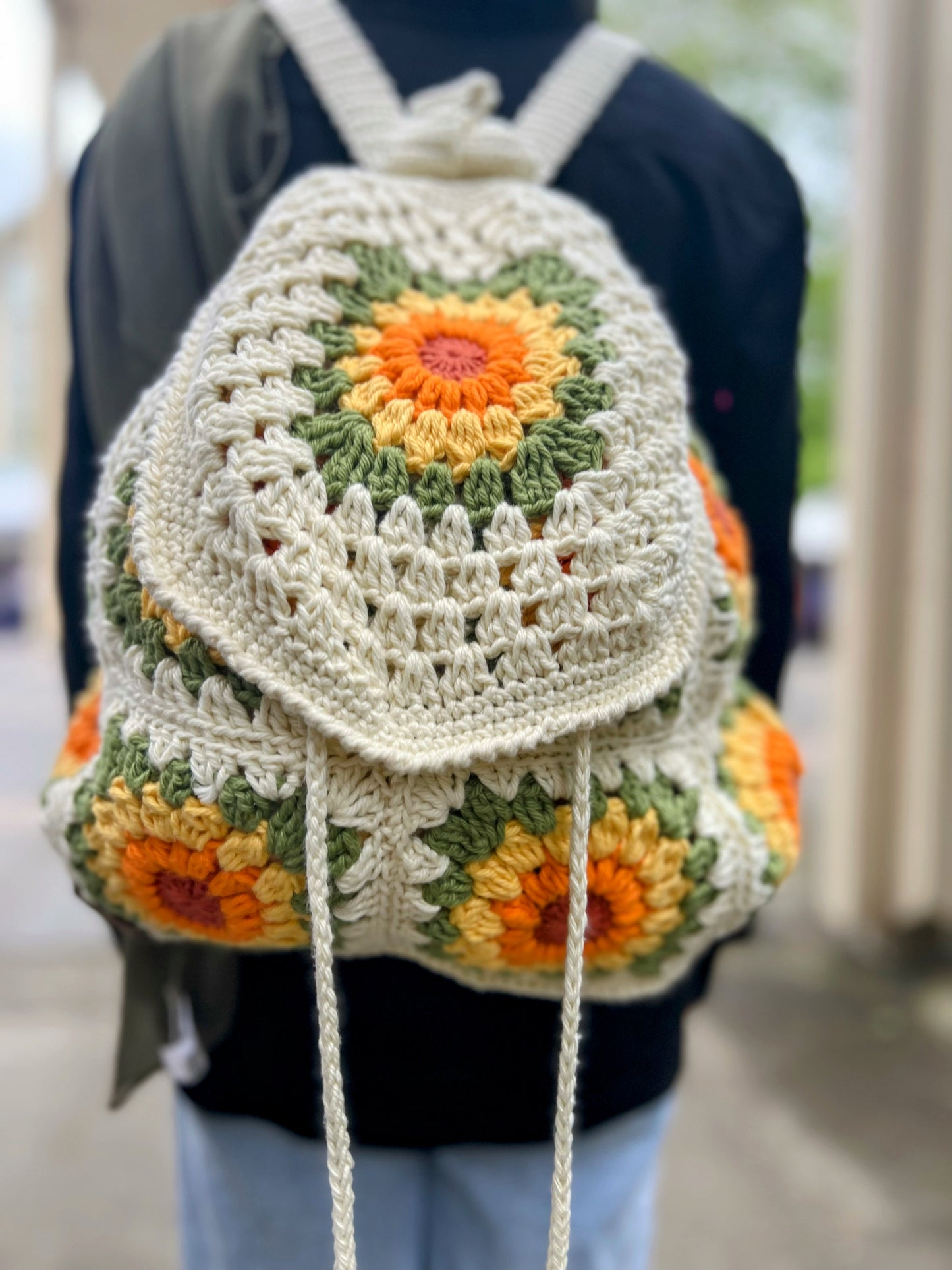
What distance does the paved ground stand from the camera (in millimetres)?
1727

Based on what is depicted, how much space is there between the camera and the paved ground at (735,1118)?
1727mm

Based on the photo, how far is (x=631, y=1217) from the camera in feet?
2.85

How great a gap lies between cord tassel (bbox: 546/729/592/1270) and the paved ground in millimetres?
1305

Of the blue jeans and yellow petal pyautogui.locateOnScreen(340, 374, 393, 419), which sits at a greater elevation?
yellow petal pyautogui.locateOnScreen(340, 374, 393, 419)

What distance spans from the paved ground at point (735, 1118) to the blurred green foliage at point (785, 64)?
2504 millimetres

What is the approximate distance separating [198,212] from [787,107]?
4.38 m

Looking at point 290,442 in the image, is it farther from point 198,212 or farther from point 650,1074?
point 650,1074

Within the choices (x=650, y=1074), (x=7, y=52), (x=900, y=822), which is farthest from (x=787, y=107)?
(x=650, y=1074)

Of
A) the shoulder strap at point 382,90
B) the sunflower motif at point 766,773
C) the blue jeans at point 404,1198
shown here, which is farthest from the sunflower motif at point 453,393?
the blue jeans at point 404,1198

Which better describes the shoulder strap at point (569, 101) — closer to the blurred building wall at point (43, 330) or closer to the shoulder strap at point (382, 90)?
the shoulder strap at point (382, 90)

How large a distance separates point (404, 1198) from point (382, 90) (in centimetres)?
80

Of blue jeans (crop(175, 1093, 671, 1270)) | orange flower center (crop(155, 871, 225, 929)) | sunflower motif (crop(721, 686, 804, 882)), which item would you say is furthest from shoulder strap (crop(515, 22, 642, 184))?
blue jeans (crop(175, 1093, 671, 1270))

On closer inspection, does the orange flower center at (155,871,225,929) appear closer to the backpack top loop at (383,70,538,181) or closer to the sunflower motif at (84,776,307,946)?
the sunflower motif at (84,776,307,946)

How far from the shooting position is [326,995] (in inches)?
22.5
